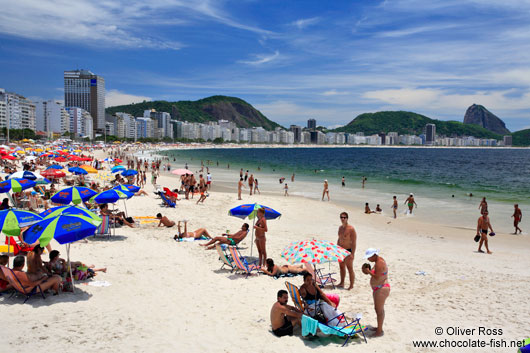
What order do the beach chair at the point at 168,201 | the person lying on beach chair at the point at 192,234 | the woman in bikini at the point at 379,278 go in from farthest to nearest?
the beach chair at the point at 168,201, the person lying on beach chair at the point at 192,234, the woman in bikini at the point at 379,278

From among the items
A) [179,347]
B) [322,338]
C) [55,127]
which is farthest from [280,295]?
[55,127]

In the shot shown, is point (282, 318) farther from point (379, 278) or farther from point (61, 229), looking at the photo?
point (61, 229)

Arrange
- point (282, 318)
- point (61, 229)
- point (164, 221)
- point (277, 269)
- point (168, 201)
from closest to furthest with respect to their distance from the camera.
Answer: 1. point (282, 318)
2. point (61, 229)
3. point (277, 269)
4. point (164, 221)
5. point (168, 201)

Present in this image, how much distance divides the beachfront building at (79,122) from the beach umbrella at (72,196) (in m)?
163

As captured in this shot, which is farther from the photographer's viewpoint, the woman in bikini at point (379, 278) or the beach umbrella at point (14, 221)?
the beach umbrella at point (14, 221)

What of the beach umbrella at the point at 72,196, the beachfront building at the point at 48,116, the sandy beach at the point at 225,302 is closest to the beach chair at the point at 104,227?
the sandy beach at the point at 225,302

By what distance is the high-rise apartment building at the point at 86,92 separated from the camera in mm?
192375

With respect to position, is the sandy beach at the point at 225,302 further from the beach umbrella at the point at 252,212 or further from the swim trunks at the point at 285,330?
the beach umbrella at the point at 252,212

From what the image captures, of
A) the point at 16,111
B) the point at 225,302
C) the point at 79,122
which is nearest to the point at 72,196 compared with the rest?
the point at 225,302

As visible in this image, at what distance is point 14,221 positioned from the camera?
6.60 meters

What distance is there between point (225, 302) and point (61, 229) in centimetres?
305

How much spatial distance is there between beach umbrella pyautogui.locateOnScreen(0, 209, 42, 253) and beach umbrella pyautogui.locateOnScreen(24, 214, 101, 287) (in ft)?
2.25

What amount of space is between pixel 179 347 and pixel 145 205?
41.6 ft

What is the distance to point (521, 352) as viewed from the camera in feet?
10.8
